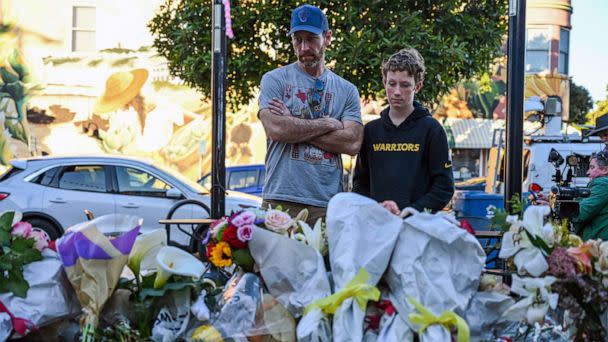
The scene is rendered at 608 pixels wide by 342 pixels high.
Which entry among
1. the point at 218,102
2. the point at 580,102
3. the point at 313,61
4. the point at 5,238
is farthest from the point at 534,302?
the point at 580,102

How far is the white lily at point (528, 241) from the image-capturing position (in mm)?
3164

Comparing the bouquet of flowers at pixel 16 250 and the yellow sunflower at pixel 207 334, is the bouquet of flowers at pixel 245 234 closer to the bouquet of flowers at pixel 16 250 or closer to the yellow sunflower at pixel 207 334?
the yellow sunflower at pixel 207 334

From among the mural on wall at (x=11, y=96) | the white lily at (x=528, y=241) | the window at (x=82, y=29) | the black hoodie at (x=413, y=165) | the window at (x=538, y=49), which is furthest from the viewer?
the window at (x=538, y=49)

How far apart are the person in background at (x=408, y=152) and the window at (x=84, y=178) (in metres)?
9.07

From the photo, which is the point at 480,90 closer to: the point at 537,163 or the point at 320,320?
the point at 537,163

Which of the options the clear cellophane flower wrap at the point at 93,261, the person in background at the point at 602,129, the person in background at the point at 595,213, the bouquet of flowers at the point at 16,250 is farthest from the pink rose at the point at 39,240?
the person in background at the point at 602,129

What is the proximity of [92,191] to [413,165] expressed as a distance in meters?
9.23

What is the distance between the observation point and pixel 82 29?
2441 cm

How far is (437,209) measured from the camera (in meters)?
4.07

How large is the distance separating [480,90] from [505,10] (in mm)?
15468

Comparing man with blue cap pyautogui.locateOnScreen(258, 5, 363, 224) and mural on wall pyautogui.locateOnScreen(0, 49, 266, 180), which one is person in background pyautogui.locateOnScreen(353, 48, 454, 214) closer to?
man with blue cap pyautogui.locateOnScreen(258, 5, 363, 224)

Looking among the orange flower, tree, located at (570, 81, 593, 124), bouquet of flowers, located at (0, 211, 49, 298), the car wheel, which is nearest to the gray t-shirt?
bouquet of flowers, located at (0, 211, 49, 298)

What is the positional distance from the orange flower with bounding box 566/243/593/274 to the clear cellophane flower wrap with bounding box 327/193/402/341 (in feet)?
2.13

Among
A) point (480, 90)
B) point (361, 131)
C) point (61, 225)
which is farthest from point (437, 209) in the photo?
point (480, 90)
